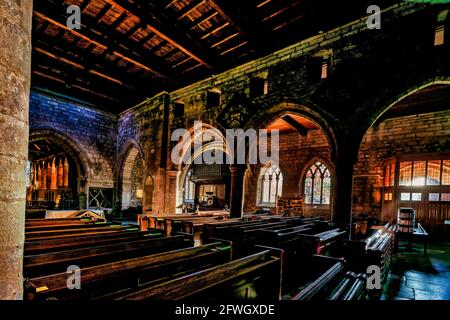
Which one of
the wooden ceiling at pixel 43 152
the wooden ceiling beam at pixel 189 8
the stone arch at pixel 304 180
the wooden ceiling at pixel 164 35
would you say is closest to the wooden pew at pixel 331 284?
the wooden ceiling at pixel 164 35

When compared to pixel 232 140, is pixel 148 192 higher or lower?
lower

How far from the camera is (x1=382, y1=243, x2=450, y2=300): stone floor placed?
10.9ft

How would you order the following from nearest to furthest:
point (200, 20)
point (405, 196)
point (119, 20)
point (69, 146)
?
point (200, 20)
point (119, 20)
point (405, 196)
point (69, 146)

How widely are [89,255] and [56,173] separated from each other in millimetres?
13693

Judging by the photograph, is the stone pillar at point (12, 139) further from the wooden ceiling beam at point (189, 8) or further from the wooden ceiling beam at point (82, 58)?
the wooden ceiling beam at point (82, 58)

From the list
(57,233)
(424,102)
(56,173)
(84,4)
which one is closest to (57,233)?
(57,233)

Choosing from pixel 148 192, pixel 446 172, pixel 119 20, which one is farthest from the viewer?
pixel 148 192

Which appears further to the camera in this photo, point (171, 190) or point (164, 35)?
point (171, 190)

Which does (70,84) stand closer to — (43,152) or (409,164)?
(43,152)

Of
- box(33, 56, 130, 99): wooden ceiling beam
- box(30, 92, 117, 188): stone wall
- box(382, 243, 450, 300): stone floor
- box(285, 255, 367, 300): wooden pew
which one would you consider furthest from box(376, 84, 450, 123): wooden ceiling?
box(30, 92, 117, 188): stone wall

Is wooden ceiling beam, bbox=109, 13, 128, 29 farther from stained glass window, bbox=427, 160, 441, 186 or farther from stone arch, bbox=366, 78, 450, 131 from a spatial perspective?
stained glass window, bbox=427, 160, 441, 186

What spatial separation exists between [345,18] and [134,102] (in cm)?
869

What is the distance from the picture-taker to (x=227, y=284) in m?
1.39

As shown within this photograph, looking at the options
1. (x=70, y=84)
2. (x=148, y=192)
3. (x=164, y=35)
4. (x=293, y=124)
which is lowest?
(x=148, y=192)
